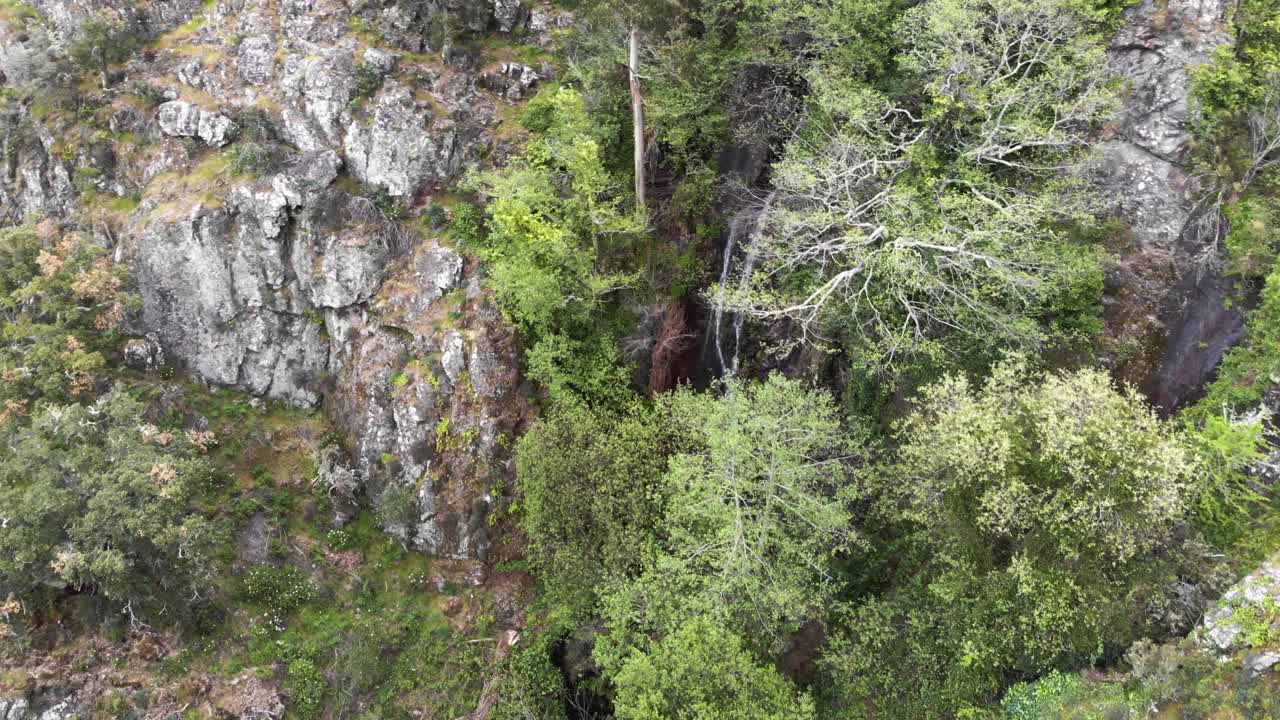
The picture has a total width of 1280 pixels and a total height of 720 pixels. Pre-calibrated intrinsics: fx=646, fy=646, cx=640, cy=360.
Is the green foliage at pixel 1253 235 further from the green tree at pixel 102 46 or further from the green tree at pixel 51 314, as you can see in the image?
the green tree at pixel 102 46

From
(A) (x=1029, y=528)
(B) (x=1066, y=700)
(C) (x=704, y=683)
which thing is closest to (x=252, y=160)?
(C) (x=704, y=683)

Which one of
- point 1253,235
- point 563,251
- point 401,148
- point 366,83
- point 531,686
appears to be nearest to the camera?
point 1253,235

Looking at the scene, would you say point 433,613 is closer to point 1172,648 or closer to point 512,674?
point 512,674

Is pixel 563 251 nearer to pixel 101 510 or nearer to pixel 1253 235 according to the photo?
pixel 101 510

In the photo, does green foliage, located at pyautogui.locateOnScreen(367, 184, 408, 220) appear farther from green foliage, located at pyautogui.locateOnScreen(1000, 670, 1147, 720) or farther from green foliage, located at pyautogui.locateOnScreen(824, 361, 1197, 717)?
green foliage, located at pyautogui.locateOnScreen(1000, 670, 1147, 720)

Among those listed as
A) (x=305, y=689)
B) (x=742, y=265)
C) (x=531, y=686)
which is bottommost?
(x=305, y=689)

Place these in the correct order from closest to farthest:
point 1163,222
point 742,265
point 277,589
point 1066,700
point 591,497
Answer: point 1066,700, point 1163,222, point 591,497, point 742,265, point 277,589
